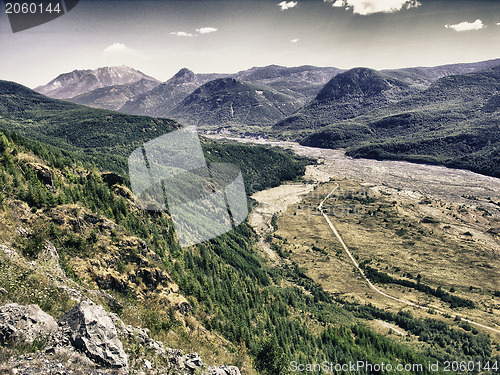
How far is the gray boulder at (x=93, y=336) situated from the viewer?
9109mm

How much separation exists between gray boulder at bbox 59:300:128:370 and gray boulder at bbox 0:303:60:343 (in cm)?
45

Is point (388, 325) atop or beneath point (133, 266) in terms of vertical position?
beneath

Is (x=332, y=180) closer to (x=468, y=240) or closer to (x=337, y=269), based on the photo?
(x=468, y=240)

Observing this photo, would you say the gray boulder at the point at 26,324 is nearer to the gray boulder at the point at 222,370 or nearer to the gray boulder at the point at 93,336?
the gray boulder at the point at 93,336

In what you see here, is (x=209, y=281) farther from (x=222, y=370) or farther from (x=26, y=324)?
(x=26, y=324)

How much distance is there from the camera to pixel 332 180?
160 m

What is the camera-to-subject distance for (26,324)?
8.62 meters

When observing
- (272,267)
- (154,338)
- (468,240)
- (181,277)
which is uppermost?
(154,338)

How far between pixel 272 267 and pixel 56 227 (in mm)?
61464

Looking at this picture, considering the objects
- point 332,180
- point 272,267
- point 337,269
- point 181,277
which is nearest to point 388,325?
point 337,269

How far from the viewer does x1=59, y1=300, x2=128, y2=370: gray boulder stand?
29.9 ft

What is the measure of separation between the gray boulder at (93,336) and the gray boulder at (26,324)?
17.6 inches

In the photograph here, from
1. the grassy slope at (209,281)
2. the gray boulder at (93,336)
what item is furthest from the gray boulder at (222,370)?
the gray boulder at (93,336)

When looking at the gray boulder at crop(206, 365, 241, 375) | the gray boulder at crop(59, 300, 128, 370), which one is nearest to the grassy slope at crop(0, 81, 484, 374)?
the gray boulder at crop(59, 300, 128, 370)
